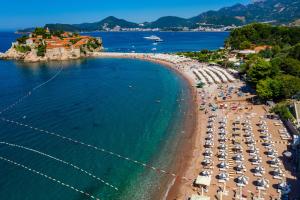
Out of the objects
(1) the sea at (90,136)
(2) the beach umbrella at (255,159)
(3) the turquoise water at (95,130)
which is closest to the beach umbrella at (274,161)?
(2) the beach umbrella at (255,159)

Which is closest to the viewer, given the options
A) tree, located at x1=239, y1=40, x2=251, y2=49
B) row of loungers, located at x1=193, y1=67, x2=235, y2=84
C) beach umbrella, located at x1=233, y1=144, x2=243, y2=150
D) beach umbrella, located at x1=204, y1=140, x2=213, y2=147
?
beach umbrella, located at x1=233, y1=144, x2=243, y2=150

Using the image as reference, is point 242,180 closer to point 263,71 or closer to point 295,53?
point 263,71

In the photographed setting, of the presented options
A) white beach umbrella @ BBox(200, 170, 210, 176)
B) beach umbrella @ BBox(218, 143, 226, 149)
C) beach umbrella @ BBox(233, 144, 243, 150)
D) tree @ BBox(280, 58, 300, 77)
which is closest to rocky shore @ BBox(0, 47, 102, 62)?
tree @ BBox(280, 58, 300, 77)

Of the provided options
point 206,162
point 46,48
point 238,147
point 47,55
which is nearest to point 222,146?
point 238,147

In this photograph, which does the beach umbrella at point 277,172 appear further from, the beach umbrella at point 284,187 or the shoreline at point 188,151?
the shoreline at point 188,151

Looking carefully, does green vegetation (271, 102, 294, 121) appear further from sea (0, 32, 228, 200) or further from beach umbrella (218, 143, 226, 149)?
sea (0, 32, 228, 200)
